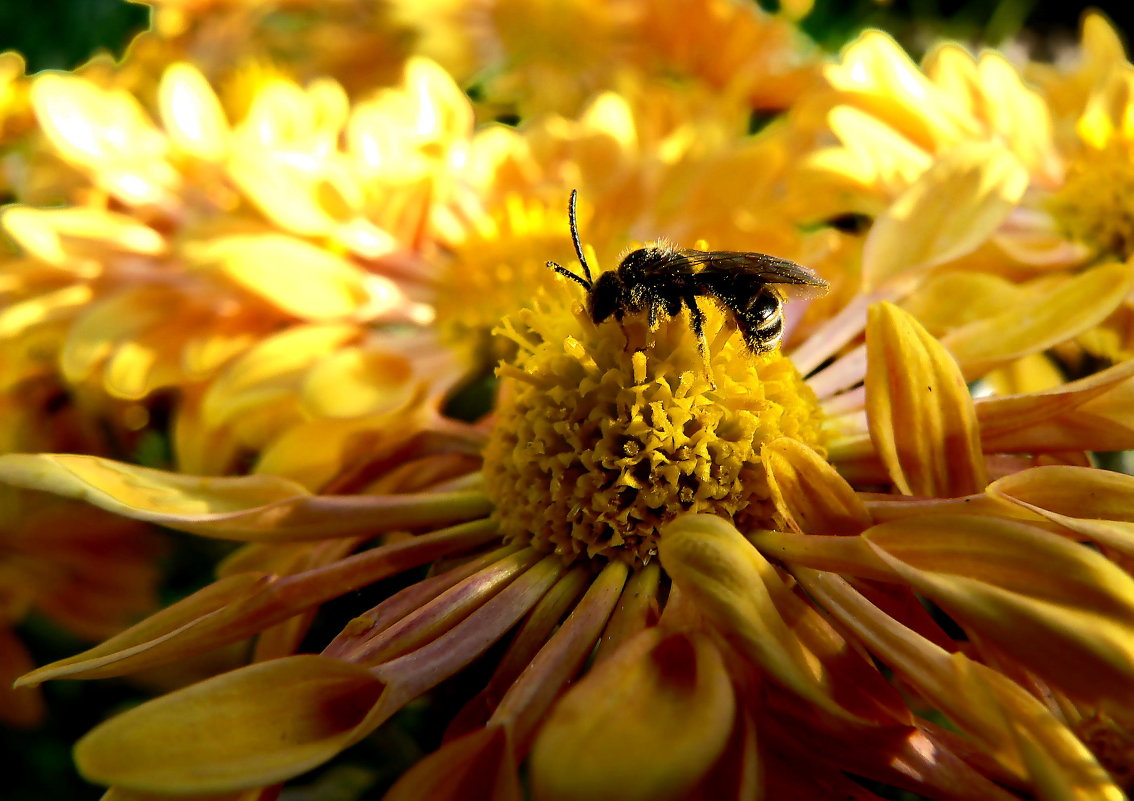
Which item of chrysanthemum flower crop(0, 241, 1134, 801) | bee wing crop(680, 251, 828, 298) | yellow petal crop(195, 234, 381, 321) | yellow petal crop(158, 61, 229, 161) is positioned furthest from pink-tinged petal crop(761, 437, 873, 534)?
yellow petal crop(158, 61, 229, 161)

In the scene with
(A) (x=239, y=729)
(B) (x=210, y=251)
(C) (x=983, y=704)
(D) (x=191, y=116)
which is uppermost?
(D) (x=191, y=116)

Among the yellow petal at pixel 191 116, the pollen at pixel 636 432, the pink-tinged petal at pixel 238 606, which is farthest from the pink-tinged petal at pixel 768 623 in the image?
the yellow petal at pixel 191 116

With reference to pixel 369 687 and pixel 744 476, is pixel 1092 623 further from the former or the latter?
pixel 369 687

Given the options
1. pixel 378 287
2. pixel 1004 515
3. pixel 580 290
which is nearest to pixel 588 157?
pixel 378 287

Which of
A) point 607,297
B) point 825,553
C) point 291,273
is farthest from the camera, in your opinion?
point 291,273

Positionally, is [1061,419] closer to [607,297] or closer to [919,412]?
[919,412]

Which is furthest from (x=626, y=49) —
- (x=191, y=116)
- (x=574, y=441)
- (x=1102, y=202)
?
(x=574, y=441)

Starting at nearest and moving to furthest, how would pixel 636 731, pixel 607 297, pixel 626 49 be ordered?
1. pixel 636 731
2. pixel 607 297
3. pixel 626 49

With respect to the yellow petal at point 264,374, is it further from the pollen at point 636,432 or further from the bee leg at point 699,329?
Result: the bee leg at point 699,329
